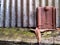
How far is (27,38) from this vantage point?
159 inches

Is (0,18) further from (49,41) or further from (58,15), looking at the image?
(49,41)

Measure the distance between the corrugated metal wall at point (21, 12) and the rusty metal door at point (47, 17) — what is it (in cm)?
32

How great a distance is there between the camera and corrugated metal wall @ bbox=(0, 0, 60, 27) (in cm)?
536

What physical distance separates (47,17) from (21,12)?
2.68 feet

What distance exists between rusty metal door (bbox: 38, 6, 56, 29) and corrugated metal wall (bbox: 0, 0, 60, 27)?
Answer: 315mm

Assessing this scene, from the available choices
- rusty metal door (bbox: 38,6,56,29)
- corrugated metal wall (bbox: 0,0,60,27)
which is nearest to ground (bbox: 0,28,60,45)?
rusty metal door (bbox: 38,6,56,29)

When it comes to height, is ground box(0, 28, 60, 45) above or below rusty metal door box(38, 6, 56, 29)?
below

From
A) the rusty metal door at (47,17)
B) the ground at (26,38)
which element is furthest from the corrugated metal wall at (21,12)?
the ground at (26,38)

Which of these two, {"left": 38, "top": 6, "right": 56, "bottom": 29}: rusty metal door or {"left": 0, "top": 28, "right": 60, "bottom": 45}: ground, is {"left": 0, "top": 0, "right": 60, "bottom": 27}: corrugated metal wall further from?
{"left": 0, "top": 28, "right": 60, "bottom": 45}: ground

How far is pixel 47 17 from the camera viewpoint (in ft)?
16.4

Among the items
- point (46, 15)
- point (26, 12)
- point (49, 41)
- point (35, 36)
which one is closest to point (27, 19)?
point (26, 12)

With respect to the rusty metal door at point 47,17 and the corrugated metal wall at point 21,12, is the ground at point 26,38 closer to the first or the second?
the rusty metal door at point 47,17

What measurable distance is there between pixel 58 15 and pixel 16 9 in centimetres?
115

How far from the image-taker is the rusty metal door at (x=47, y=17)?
4949 mm
